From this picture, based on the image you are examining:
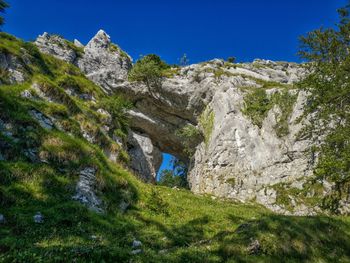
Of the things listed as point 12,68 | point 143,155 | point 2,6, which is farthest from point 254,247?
point 143,155

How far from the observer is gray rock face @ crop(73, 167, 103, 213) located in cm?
1510

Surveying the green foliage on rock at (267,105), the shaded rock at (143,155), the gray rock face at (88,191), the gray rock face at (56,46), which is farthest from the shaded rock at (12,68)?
the green foliage on rock at (267,105)

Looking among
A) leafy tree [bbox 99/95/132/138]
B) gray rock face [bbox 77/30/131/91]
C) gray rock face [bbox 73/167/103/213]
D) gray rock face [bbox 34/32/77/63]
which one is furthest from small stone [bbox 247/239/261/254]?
gray rock face [bbox 34/32/77/63]

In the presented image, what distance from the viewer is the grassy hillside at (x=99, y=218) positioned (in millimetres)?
9102

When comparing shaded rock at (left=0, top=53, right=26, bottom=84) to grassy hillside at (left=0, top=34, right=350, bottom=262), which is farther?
shaded rock at (left=0, top=53, right=26, bottom=84)

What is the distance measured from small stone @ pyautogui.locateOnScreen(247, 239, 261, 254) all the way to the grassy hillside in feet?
0.13

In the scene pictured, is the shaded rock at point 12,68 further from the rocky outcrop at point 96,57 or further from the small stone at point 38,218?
the rocky outcrop at point 96,57

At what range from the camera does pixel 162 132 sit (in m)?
55.5

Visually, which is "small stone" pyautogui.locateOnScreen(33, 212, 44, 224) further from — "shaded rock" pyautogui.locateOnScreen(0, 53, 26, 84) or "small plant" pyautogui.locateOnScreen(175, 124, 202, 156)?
"small plant" pyautogui.locateOnScreen(175, 124, 202, 156)

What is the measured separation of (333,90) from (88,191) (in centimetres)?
1606

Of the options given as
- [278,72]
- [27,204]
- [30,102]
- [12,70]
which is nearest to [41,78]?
[12,70]

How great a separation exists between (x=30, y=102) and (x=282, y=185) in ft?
85.0

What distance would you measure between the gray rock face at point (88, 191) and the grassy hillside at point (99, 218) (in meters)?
0.36

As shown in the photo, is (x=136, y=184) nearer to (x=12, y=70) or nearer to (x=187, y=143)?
(x=12, y=70)
